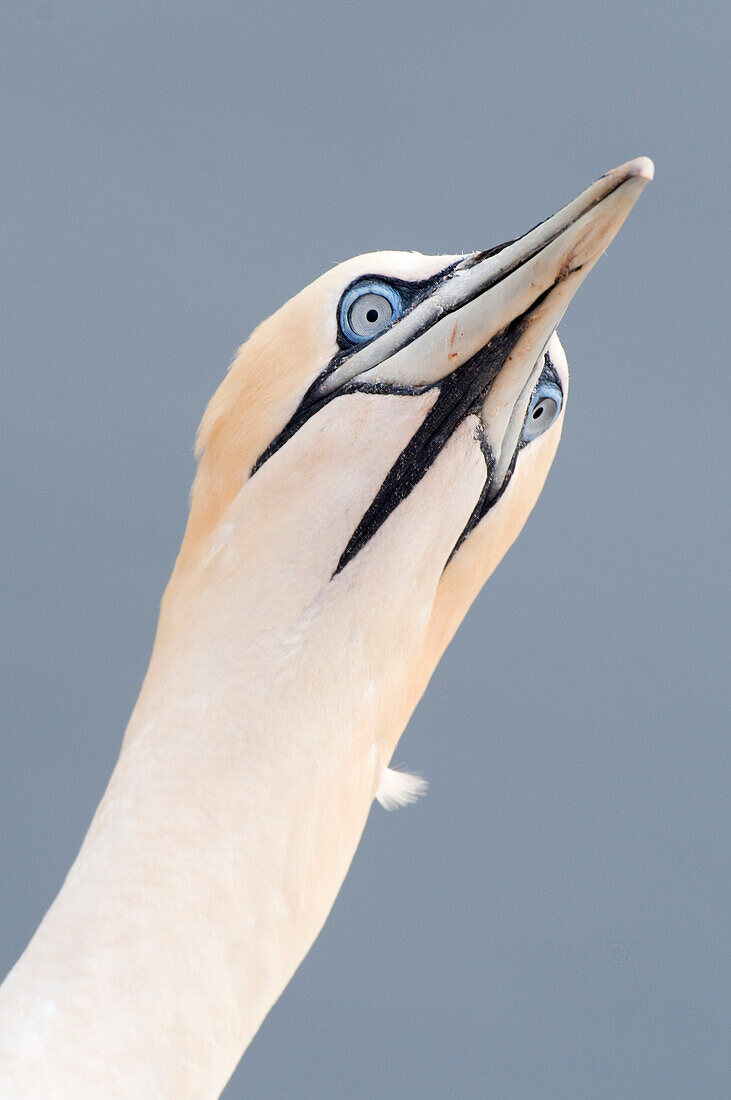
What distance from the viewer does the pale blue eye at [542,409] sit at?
2.38 meters

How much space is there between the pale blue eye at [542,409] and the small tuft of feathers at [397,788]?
76 centimetres

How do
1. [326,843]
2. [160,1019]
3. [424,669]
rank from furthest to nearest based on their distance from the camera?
[424,669] → [326,843] → [160,1019]

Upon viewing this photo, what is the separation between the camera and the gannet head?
217 centimetres

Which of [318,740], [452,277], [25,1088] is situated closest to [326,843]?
[318,740]

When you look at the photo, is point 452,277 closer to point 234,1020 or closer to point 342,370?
point 342,370

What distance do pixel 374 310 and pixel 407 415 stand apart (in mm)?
277

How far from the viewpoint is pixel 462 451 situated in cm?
222

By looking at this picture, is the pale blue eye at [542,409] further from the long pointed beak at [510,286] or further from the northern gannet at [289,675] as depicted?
the long pointed beak at [510,286]

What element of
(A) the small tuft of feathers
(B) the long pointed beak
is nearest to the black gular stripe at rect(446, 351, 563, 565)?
(B) the long pointed beak

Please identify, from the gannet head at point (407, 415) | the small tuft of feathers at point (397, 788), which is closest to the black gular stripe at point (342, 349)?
the gannet head at point (407, 415)

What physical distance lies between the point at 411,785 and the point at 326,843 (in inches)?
15.2

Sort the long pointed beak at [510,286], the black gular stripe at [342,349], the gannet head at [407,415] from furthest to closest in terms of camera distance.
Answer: the black gular stripe at [342,349] < the gannet head at [407,415] < the long pointed beak at [510,286]

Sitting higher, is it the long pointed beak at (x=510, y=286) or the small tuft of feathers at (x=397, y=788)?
the long pointed beak at (x=510, y=286)

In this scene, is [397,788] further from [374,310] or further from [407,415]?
[374,310]
